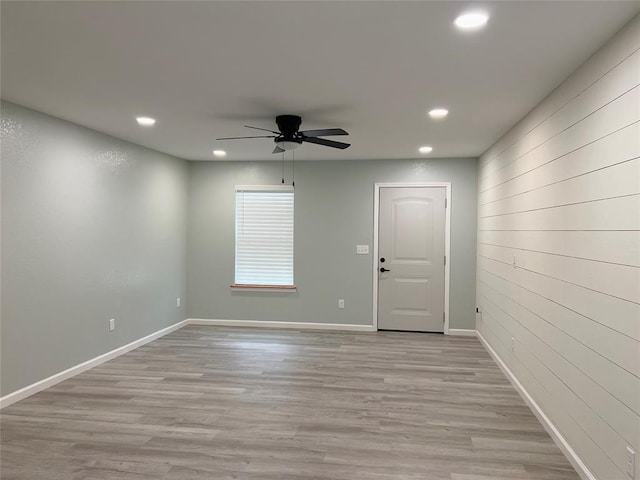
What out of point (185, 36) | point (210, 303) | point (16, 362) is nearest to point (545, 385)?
point (185, 36)

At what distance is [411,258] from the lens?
19.7ft

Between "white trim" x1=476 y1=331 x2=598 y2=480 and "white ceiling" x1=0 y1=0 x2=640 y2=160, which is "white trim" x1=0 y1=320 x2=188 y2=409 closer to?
"white ceiling" x1=0 y1=0 x2=640 y2=160

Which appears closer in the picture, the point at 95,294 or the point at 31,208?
the point at 31,208

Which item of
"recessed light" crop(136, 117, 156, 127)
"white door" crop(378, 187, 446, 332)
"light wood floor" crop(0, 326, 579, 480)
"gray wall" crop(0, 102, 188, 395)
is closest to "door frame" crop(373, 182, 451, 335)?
"white door" crop(378, 187, 446, 332)

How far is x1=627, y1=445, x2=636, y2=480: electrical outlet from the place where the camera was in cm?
191

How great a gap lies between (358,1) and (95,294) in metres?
3.92

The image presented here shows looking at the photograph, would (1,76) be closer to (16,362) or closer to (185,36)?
(185,36)

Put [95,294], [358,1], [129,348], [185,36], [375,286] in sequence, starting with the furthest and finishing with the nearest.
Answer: [375,286], [129,348], [95,294], [185,36], [358,1]

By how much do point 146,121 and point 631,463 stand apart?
427 centimetres

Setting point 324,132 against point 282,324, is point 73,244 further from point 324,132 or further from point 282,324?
point 282,324

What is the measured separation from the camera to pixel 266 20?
Answer: 78.7 inches

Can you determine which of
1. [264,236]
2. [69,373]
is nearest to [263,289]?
[264,236]

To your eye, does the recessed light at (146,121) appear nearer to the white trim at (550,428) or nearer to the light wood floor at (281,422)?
the light wood floor at (281,422)

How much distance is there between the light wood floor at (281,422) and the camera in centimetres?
251
